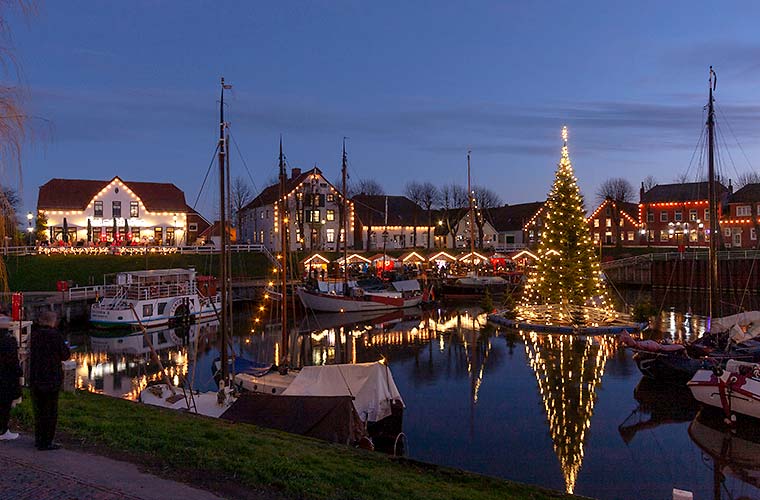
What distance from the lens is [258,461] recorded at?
921cm

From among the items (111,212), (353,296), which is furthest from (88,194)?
(353,296)

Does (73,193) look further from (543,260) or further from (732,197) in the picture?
(732,197)

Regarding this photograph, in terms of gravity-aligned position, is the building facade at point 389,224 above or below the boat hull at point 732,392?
above

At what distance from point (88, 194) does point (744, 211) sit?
7712 centimetres

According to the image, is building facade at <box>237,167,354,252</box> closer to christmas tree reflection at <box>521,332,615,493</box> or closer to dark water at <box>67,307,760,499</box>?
dark water at <box>67,307,760,499</box>

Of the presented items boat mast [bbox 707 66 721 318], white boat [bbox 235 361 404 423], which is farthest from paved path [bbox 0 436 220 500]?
boat mast [bbox 707 66 721 318]

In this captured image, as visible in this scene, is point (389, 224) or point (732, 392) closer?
point (732, 392)

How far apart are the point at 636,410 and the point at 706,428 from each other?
2363 mm

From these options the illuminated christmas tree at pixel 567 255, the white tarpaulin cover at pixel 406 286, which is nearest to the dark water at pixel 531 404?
the illuminated christmas tree at pixel 567 255

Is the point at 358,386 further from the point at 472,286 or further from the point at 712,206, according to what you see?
the point at 472,286

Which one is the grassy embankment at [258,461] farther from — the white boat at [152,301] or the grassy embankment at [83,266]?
the grassy embankment at [83,266]

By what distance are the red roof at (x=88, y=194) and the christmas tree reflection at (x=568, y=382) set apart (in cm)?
4885

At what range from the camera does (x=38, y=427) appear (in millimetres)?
8883

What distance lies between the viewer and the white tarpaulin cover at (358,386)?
16.0 meters
